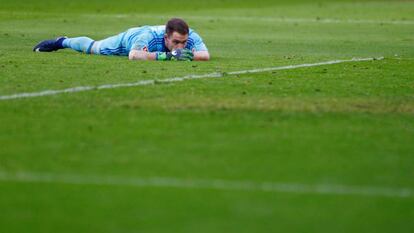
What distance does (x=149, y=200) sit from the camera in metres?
6.55

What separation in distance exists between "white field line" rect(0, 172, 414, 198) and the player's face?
775 centimetres

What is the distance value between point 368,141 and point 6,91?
152 inches

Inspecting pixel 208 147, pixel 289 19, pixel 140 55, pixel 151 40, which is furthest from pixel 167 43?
pixel 289 19

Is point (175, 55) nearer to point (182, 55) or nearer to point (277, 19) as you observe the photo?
point (182, 55)

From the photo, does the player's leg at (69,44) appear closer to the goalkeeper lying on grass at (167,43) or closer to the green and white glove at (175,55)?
the goalkeeper lying on grass at (167,43)

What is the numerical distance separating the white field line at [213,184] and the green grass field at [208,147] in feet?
0.04

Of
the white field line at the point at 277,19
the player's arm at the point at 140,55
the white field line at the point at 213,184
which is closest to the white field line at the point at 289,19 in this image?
the white field line at the point at 277,19

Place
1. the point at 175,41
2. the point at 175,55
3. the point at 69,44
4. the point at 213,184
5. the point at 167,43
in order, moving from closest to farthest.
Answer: the point at 213,184 < the point at 175,41 < the point at 175,55 < the point at 167,43 < the point at 69,44

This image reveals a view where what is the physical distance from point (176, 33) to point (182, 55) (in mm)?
366

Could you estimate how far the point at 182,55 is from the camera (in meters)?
15.0

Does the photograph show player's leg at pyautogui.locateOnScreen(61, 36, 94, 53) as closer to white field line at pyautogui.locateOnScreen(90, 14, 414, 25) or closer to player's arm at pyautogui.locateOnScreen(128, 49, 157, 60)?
player's arm at pyautogui.locateOnScreen(128, 49, 157, 60)

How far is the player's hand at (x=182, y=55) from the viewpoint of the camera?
49.2ft

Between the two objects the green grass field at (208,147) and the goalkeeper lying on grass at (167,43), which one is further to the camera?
the goalkeeper lying on grass at (167,43)

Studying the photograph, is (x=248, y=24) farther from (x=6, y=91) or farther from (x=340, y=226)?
(x=340, y=226)
